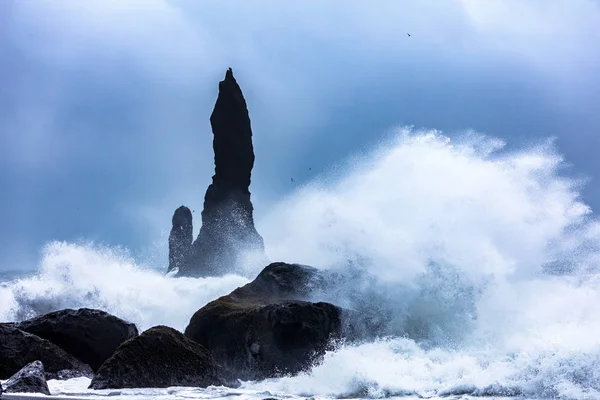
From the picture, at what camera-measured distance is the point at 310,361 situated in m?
12.3

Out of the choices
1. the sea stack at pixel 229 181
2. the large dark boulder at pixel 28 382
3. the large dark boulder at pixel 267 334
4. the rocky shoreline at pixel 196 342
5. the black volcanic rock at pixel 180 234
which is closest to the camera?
the large dark boulder at pixel 28 382

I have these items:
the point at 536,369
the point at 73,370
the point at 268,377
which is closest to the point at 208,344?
the point at 268,377

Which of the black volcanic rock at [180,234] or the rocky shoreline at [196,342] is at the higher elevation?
the black volcanic rock at [180,234]

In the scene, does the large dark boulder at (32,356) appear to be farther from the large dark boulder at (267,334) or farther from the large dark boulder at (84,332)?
the large dark boulder at (267,334)

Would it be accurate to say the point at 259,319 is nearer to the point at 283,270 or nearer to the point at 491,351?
the point at 283,270

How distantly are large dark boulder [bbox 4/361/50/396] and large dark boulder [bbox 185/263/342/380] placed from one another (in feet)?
Answer: 14.1

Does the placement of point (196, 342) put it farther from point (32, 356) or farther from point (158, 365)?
point (32, 356)

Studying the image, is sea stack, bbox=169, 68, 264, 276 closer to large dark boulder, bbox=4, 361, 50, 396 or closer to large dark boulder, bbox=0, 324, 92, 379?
large dark boulder, bbox=0, 324, 92, 379

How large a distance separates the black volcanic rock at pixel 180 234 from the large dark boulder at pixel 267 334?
139ft

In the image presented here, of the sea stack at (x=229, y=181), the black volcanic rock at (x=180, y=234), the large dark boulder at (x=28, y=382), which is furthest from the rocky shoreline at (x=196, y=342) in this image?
the black volcanic rock at (x=180, y=234)

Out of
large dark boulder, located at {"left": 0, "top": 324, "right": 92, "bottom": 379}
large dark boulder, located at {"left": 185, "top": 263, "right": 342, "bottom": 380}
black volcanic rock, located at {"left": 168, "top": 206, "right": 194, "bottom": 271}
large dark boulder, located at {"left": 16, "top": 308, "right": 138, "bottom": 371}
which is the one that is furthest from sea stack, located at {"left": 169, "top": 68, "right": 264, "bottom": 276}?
large dark boulder, located at {"left": 0, "top": 324, "right": 92, "bottom": 379}

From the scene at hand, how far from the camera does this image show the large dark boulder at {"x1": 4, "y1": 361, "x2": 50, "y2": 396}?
876 cm

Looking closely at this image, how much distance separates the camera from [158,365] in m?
10.3

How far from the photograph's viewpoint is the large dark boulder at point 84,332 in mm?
12617
